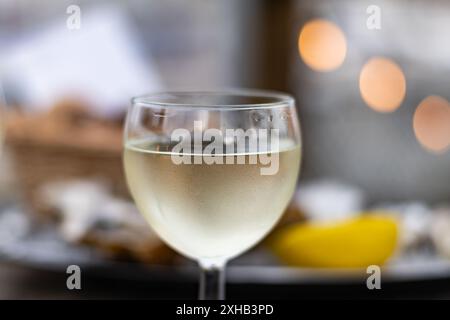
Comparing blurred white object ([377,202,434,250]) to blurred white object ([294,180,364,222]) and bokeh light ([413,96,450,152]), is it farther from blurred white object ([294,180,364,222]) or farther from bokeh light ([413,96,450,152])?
bokeh light ([413,96,450,152])

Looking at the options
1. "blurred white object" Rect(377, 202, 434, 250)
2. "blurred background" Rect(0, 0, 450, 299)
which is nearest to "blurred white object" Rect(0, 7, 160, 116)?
"blurred background" Rect(0, 0, 450, 299)

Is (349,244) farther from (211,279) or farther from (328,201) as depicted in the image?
(211,279)

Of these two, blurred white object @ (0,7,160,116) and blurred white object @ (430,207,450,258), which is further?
blurred white object @ (0,7,160,116)

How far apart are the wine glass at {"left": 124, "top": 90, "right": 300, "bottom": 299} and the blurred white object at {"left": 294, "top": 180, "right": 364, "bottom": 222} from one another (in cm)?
33

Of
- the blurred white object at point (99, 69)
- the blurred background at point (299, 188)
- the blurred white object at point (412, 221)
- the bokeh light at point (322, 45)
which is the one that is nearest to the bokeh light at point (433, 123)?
the blurred background at point (299, 188)

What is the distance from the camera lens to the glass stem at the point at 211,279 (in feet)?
1.71

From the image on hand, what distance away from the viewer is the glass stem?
1.71 feet

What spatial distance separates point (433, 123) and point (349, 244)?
1247 millimetres

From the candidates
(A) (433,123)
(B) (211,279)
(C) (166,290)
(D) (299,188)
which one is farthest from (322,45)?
(B) (211,279)

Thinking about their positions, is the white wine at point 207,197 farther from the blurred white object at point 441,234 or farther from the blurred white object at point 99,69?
the blurred white object at point 99,69

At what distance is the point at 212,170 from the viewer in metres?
0.49

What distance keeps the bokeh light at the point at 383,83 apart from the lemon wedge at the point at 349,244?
1332 millimetres
